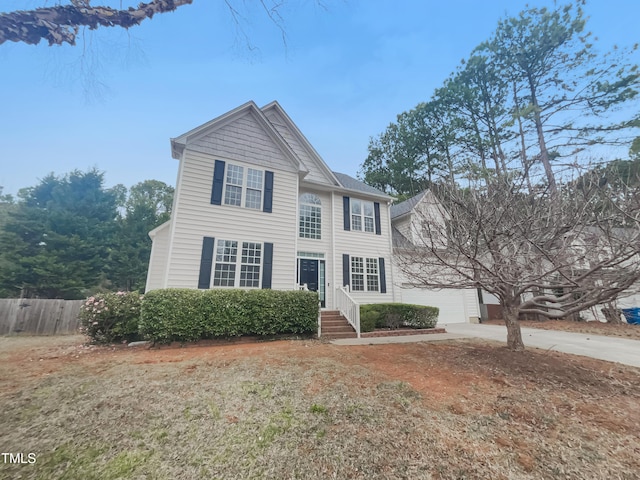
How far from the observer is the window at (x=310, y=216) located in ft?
37.8

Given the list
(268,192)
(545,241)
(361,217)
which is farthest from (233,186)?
(545,241)

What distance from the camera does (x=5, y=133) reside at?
689 centimetres

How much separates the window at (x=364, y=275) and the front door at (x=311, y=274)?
1.52 m

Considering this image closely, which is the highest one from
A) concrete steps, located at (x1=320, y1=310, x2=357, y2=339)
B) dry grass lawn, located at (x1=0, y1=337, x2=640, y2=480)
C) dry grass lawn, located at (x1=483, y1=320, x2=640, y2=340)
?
concrete steps, located at (x1=320, y1=310, x2=357, y2=339)

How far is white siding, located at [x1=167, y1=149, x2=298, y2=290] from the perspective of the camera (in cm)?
843

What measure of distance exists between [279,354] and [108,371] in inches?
124

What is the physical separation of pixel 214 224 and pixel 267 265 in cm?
232

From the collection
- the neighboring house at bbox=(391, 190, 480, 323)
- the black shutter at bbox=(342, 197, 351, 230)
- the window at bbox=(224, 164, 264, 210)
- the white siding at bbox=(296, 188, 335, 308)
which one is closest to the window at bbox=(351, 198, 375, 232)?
the black shutter at bbox=(342, 197, 351, 230)

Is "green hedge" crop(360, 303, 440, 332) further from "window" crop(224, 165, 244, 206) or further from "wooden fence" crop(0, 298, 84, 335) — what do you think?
"wooden fence" crop(0, 298, 84, 335)

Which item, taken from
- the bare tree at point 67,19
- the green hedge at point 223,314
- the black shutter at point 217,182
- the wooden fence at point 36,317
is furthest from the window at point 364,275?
the wooden fence at point 36,317

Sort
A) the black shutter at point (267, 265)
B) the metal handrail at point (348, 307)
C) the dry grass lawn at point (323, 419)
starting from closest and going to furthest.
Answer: the dry grass lawn at point (323, 419)
the metal handrail at point (348, 307)
the black shutter at point (267, 265)

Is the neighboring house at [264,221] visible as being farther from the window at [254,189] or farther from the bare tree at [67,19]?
the bare tree at [67,19]

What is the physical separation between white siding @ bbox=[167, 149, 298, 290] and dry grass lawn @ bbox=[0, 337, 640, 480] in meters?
3.70

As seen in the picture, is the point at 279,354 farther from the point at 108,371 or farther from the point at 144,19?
the point at 144,19
